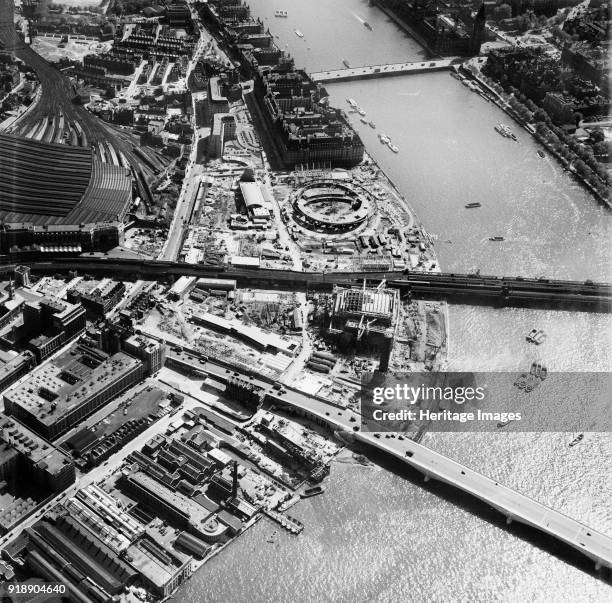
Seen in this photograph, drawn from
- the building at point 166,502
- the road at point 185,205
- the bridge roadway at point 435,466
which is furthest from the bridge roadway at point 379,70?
the building at point 166,502

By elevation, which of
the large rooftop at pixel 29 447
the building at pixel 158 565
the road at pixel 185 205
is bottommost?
the road at pixel 185 205

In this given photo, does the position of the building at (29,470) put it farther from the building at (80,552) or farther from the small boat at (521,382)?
the small boat at (521,382)

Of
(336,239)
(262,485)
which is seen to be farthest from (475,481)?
(336,239)

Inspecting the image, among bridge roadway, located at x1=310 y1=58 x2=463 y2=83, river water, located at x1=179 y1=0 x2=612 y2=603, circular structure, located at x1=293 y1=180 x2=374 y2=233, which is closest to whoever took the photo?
river water, located at x1=179 y1=0 x2=612 y2=603

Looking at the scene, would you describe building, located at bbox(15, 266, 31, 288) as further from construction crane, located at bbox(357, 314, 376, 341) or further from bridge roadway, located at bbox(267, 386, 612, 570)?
construction crane, located at bbox(357, 314, 376, 341)

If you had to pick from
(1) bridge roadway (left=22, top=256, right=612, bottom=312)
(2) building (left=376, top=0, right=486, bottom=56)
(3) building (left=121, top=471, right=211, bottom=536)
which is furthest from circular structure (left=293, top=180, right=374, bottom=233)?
(2) building (left=376, top=0, right=486, bottom=56)

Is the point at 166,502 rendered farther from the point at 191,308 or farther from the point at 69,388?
the point at 191,308
